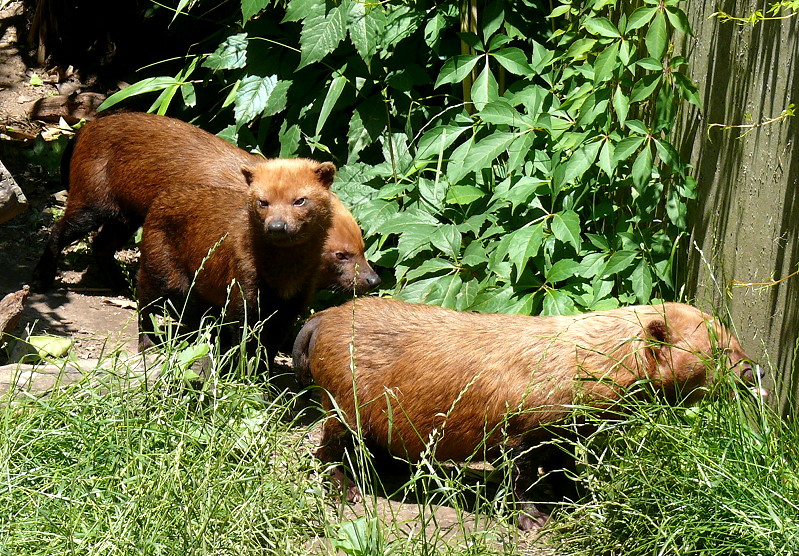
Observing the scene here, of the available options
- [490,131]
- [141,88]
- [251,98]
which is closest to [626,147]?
[490,131]

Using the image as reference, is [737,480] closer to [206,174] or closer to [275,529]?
[275,529]

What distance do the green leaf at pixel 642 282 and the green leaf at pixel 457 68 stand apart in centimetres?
172

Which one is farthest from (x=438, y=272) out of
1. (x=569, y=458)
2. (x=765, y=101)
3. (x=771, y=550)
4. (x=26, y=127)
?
(x=26, y=127)

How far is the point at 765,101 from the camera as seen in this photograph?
472cm

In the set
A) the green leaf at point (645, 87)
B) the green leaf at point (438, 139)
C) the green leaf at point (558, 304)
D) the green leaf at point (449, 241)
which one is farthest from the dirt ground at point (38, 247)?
the green leaf at point (645, 87)

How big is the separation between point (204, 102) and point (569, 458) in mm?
4937

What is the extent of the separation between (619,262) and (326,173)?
2.04m

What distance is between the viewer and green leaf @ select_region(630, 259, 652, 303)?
5.18 meters

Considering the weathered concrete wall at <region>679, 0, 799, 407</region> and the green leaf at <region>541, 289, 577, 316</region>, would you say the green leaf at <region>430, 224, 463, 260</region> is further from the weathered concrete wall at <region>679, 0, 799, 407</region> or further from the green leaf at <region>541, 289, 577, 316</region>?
the weathered concrete wall at <region>679, 0, 799, 407</region>

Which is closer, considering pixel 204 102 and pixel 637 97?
pixel 637 97

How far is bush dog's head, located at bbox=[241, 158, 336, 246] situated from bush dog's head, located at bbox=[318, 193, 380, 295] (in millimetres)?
434

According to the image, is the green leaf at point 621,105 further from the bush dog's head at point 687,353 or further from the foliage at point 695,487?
the foliage at point 695,487

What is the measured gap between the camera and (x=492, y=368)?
4.77 metres

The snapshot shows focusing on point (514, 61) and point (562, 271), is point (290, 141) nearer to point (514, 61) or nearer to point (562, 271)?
point (514, 61)
